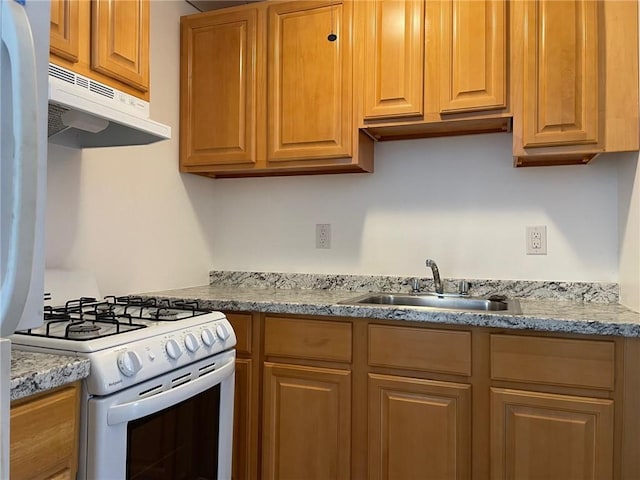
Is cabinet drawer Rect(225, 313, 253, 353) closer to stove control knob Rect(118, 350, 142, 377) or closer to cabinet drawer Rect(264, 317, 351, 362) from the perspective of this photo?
cabinet drawer Rect(264, 317, 351, 362)

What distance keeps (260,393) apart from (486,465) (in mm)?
866

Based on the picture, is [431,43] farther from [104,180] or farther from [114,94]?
[104,180]

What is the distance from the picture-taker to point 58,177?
182 centimetres

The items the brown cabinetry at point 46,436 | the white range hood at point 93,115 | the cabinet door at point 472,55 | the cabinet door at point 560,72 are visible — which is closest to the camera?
the brown cabinetry at point 46,436

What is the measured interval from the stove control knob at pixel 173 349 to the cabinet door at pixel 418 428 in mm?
771

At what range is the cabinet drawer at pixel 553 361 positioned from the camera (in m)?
1.54

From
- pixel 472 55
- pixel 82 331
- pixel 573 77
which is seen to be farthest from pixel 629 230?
pixel 82 331

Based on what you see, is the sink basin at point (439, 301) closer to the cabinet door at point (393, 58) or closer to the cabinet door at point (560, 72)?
the cabinet door at point (560, 72)

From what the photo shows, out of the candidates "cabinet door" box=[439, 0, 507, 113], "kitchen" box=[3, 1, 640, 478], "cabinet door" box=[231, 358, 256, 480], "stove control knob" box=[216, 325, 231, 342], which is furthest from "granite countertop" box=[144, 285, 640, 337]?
"cabinet door" box=[439, 0, 507, 113]

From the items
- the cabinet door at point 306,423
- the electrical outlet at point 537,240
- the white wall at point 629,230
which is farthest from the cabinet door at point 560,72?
the cabinet door at point 306,423

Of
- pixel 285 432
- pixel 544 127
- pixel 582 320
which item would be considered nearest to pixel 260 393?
pixel 285 432

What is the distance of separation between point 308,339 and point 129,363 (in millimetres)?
837

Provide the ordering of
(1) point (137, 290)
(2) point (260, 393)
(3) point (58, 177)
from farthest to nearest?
(1) point (137, 290)
(2) point (260, 393)
(3) point (58, 177)

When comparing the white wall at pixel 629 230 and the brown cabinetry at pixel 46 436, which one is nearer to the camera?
the brown cabinetry at pixel 46 436
